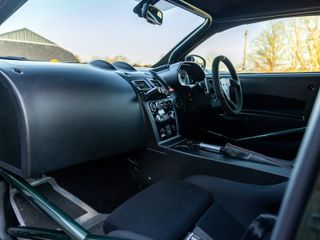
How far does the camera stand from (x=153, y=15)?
2033mm

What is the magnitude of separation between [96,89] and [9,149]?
0.48 meters

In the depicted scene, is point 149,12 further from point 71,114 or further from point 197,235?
point 197,235

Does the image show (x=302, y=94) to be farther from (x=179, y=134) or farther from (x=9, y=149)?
(x=9, y=149)

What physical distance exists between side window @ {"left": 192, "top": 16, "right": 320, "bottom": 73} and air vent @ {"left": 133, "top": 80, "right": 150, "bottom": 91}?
91 centimetres

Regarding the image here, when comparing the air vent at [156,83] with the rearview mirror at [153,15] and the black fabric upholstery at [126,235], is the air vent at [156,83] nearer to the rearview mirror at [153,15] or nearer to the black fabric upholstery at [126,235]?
the rearview mirror at [153,15]

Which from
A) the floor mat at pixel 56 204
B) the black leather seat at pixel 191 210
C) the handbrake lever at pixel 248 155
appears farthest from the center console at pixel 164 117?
the floor mat at pixel 56 204

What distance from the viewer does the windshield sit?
1.48 meters

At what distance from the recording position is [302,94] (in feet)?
7.01

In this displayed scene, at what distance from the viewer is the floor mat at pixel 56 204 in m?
1.52

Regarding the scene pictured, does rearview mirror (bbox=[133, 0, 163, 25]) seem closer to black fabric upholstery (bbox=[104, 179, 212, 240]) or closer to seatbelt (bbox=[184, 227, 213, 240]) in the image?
black fabric upholstery (bbox=[104, 179, 212, 240])

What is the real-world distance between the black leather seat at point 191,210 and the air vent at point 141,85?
651mm

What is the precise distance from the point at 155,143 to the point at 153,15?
948mm

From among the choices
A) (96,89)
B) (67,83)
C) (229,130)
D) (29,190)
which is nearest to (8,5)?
(67,83)

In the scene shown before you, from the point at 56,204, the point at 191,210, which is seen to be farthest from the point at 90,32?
the point at 191,210
